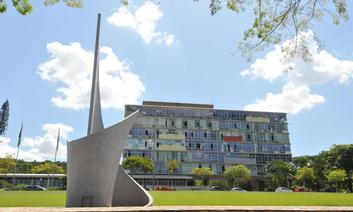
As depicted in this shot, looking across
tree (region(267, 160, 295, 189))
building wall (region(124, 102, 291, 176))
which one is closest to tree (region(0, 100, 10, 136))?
building wall (region(124, 102, 291, 176))

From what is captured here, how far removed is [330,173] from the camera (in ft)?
160

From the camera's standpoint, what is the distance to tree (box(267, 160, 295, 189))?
5934 centimetres

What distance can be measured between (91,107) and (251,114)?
59.1 metres

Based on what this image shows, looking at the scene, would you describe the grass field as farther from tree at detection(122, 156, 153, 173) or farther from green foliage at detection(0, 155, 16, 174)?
green foliage at detection(0, 155, 16, 174)

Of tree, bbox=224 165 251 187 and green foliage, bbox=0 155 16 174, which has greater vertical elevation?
green foliage, bbox=0 155 16 174

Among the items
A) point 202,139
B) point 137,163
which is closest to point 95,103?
point 137,163

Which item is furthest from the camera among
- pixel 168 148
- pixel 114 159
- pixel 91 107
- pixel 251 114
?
pixel 251 114

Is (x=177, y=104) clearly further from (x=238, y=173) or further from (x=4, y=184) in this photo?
(x=4, y=184)

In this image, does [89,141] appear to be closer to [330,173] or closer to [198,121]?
[330,173]

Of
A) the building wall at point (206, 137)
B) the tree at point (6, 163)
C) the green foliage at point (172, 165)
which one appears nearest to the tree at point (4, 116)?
the tree at point (6, 163)

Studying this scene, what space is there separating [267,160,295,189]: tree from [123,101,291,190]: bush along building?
183 inches

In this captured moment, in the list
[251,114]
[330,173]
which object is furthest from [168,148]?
[330,173]

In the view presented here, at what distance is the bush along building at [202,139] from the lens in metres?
61.6

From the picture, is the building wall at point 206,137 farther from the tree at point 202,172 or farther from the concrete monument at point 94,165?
the concrete monument at point 94,165
